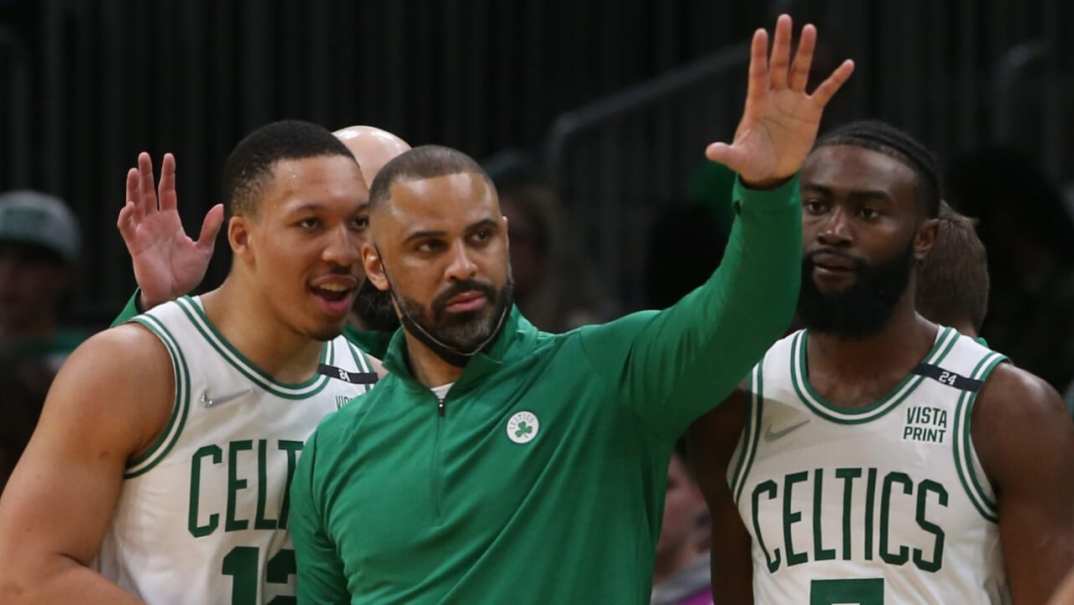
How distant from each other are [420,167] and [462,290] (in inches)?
10.7

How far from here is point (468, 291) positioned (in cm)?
414

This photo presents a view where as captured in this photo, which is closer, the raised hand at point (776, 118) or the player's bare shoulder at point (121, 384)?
the raised hand at point (776, 118)

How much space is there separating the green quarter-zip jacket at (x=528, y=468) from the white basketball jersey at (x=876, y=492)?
0.25 meters

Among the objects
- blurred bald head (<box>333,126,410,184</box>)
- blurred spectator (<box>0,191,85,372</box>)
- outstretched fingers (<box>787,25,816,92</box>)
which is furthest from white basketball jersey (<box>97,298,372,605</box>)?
blurred spectator (<box>0,191,85,372</box>)

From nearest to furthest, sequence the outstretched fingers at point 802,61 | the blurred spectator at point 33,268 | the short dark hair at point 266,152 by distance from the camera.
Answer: the outstretched fingers at point 802,61
the short dark hair at point 266,152
the blurred spectator at point 33,268

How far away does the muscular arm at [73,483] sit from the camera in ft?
14.3

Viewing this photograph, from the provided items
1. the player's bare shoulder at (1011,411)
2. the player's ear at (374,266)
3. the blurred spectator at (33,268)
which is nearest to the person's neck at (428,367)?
the player's ear at (374,266)

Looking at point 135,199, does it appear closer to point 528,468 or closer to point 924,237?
point 528,468

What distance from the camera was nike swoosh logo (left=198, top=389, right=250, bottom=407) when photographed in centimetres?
454

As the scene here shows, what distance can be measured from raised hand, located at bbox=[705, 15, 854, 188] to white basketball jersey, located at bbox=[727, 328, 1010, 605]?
678mm

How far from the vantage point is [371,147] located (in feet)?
16.7

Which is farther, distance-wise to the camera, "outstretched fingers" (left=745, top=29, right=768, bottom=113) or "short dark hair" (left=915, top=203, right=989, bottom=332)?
"short dark hair" (left=915, top=203, right=989, bottom=332)

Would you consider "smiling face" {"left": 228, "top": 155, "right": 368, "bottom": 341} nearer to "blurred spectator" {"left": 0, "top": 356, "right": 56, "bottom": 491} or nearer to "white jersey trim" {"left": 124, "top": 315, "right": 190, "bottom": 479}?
"white jersey trim" {"left": 124, "top": 315, "right": 190, "bottom": 479}

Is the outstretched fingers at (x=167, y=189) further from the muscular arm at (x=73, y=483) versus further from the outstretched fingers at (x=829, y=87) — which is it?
the outstretched fingers at (x=829, y=87)
